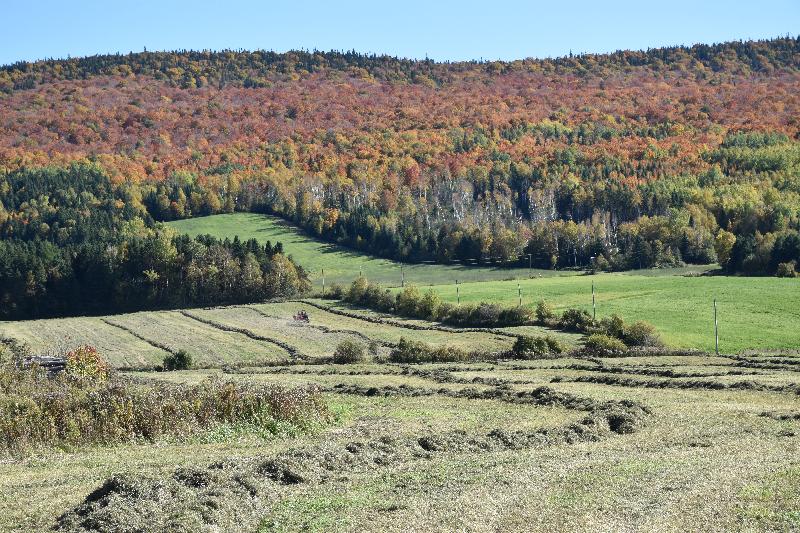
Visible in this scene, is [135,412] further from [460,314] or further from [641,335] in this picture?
[460,314]

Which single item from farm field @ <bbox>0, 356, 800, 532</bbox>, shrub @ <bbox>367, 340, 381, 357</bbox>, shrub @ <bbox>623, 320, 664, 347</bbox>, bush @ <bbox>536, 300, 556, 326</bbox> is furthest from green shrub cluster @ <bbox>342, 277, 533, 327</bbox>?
farm field @ <bbox>0, 356, 800, 532</bbox>

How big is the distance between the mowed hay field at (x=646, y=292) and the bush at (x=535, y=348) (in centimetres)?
1044

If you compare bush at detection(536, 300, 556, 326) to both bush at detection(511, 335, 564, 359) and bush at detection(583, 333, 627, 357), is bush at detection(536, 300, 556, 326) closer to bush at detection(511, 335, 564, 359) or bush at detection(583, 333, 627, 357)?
bush at detection(583, 333, 627, 357)

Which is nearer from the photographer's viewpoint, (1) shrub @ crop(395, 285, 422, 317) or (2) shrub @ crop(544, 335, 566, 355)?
(2) shrub @ crop(544, 335, 566, 355)

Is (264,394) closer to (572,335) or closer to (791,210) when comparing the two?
(572,335)

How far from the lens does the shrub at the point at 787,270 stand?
120375 millimetres

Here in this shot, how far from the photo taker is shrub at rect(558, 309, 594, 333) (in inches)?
3457

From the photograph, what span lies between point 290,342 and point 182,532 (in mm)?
69170

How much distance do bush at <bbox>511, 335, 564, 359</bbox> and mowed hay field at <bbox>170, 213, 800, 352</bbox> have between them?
411 inches

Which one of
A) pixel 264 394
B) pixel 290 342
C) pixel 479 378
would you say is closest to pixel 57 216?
pixel 290 342

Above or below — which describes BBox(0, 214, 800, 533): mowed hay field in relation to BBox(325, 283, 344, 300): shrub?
above

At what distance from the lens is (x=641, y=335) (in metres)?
79.9

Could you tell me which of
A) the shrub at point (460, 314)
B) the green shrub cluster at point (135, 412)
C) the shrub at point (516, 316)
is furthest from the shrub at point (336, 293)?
the green shrub cluster at point (135, 412)

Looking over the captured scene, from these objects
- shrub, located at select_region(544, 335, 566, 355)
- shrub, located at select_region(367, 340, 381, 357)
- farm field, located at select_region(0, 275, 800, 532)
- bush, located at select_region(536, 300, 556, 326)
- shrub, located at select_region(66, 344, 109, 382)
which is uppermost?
farm field, located at select_region(0, 275, 800, 532)
